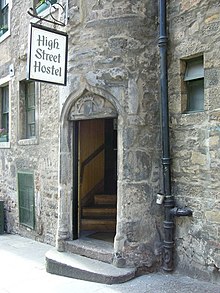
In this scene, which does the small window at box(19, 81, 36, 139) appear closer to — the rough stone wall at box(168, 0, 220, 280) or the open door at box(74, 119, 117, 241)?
the open door at box(74, 119, 117, 241)

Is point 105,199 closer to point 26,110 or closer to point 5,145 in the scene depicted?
point 26,110

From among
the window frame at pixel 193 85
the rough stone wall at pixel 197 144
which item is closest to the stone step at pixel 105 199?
the rough stone wall at pixel 197 144

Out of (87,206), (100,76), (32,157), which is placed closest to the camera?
(100,76)

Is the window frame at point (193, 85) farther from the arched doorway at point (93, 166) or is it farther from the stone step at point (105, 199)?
the stone step at point (105, 199)

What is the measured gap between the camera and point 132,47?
5.16 metres

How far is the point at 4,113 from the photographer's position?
9484 mm

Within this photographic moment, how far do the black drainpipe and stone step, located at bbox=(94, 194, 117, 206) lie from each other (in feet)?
6.99

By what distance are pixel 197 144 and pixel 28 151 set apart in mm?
4354

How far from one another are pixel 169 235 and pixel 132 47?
273 centimetres

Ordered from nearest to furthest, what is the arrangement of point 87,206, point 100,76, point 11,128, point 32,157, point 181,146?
point 181,146
point 100,76
point 87,206
point 32,157
point 11,128

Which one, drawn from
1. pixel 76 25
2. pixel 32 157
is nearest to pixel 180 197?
pixel 76 25

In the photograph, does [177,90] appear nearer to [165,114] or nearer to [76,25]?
[165,114]

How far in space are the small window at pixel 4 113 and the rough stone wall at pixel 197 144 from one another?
5.59m

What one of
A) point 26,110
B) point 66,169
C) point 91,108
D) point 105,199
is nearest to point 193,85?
point 91,108
